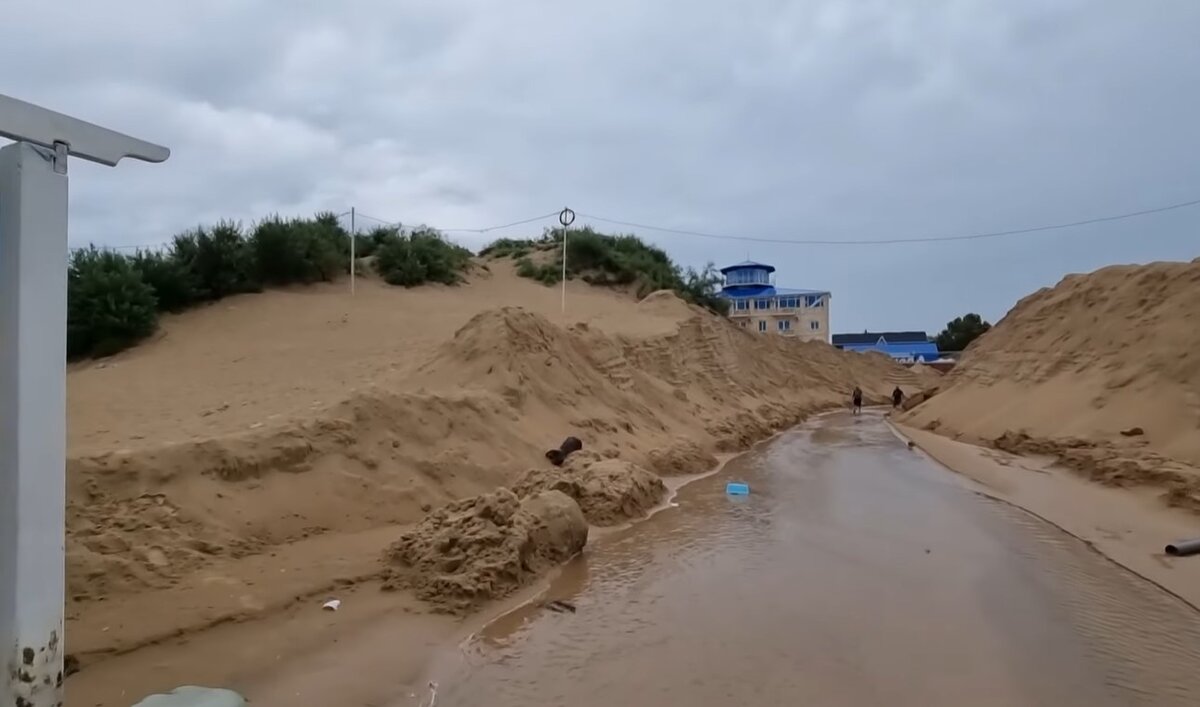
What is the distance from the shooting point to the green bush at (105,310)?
38.9ft

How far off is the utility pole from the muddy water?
5.78 feet

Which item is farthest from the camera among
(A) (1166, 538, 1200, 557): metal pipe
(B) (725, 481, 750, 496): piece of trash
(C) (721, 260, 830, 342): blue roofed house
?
(C) (721, 260, 830, 342): blue roofed house

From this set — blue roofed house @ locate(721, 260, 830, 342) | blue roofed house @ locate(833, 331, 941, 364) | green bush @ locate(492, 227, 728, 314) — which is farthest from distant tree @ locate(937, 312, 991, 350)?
green bush @ locate(492, 227, 728, 314)

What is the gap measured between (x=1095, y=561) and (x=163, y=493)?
757 cm

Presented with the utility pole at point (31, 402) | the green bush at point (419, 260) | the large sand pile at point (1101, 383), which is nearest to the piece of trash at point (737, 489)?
the large sand pile at point (1101, 383)

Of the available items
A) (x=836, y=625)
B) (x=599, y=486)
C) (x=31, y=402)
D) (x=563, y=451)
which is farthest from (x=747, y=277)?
(x=31, y=402)

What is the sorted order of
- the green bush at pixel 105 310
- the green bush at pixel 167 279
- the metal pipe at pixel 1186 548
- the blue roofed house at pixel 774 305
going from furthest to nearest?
1. the blue roofed house at pixel 774 305
2. the green bush at pixel 167 279
3. the green bush at pixel 105 310
4. the metal pipe at pixel 1186 548

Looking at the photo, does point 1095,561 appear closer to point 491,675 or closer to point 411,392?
point 491,675

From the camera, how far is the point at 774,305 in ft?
172

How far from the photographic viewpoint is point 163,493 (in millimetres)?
5336

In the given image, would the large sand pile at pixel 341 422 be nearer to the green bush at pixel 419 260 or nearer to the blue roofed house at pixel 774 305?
the green bush at pixel 419 260

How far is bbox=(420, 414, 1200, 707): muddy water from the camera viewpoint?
4.06 metres

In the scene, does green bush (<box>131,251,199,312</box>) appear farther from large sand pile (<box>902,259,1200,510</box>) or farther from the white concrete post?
large sand pile (<box>902,259,1200,510</box>)

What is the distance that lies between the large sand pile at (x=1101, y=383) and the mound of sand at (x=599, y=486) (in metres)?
5.86
